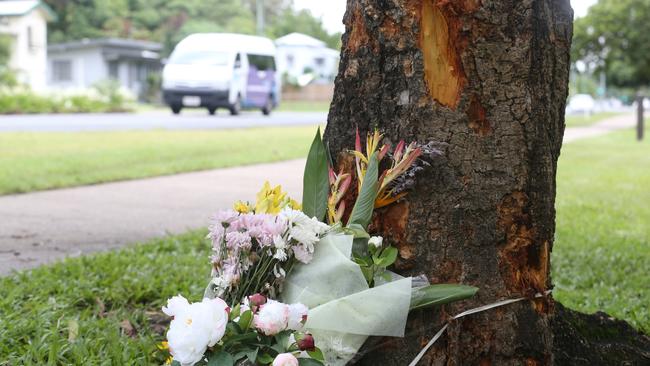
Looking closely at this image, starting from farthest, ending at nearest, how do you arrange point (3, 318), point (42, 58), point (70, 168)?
1. point (42, 58)
2. point (70, 168)
3. point (3, 318)

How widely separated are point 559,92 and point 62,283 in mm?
2805

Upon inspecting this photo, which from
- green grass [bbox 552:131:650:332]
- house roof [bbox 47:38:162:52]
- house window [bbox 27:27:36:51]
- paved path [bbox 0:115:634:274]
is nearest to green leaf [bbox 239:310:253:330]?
green grass [bbox 552:131:650:332]

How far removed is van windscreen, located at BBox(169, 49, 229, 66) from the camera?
25641 millimetres

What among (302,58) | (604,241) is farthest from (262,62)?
(604,241)

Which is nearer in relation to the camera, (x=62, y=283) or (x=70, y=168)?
(x=62, y=283)

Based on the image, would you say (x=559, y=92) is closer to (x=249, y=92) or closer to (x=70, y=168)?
(x=70, y=168)

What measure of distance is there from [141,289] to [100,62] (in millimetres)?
40821

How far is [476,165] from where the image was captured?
2.43m

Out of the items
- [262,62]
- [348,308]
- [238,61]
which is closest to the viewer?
[348,308]

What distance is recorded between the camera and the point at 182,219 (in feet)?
23.4

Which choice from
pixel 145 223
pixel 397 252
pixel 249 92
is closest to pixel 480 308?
pixel 397 252

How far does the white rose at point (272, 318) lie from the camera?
211 centimetres

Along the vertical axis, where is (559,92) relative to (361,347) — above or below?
above

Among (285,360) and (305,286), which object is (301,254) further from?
(285,360)
